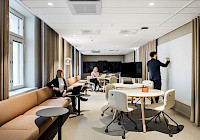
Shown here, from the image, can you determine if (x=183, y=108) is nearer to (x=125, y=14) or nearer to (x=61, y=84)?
(x=125, y=14)

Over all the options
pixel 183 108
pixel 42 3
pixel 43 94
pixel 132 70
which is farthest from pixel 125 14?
pixel 132 70

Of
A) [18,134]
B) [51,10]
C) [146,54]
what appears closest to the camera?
[18,134]

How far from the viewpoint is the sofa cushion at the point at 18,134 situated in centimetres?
200

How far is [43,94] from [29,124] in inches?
71.0

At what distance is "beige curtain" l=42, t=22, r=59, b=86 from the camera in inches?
193

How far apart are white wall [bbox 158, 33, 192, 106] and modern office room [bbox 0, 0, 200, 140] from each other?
3cm

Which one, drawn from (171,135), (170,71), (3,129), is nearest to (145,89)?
(171,135)

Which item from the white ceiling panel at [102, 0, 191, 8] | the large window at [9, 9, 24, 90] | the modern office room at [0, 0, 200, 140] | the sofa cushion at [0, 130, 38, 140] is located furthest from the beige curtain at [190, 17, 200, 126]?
the large window at [9, 9, 24, 90]

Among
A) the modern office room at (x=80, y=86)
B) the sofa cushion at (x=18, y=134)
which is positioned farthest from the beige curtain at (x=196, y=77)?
the sofa cushion at (x=18, y=134)

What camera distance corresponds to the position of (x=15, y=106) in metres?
2.83

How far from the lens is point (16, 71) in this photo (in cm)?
432

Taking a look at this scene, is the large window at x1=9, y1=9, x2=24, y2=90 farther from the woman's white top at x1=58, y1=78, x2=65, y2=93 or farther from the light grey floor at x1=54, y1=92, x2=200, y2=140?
the light grey floor at x1=54, y1=92, x2=200, y2=140

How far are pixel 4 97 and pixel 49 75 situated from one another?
240 cm

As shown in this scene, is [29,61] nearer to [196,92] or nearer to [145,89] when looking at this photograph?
[145,89]
